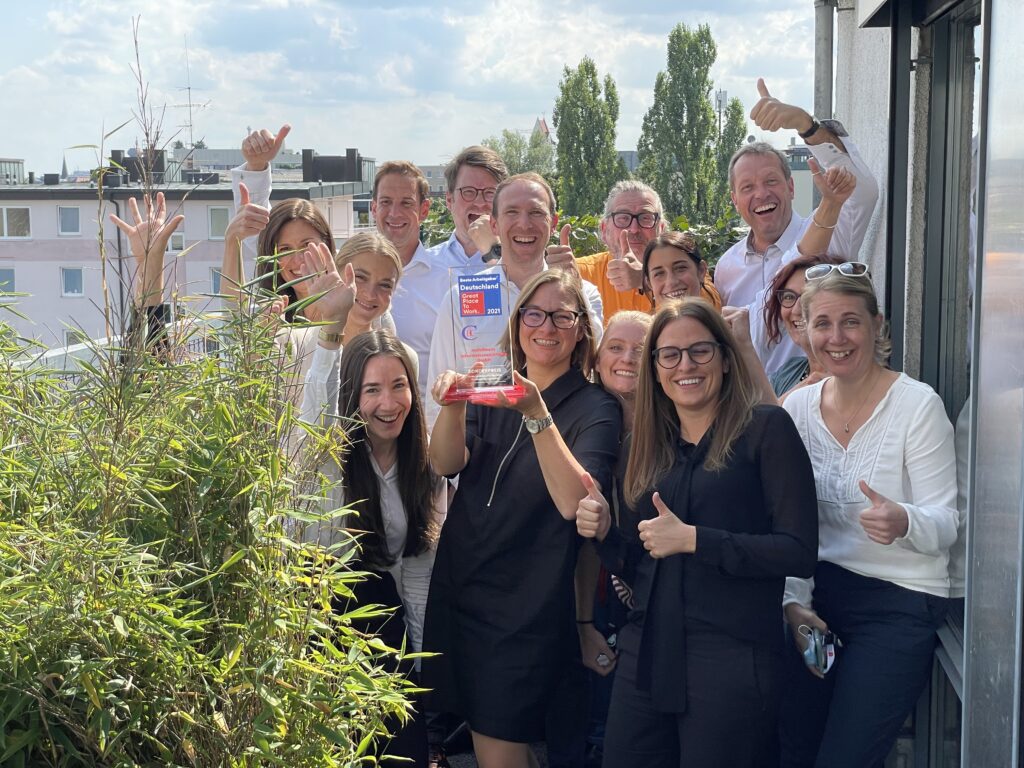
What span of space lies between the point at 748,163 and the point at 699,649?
2.40 m

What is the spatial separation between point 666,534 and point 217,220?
46.9 meters

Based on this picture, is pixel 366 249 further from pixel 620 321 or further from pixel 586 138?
pixel 586 138

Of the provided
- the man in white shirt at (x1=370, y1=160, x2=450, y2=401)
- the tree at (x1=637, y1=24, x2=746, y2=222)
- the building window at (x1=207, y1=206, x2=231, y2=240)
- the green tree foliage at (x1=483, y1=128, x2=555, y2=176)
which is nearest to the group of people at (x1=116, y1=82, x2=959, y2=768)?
the man in white shirt at (x1=370, y1=160, x2=450, y2=401)

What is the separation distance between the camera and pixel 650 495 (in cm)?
339

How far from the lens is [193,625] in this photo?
201 cm

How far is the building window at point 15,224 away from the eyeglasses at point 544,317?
189 feet

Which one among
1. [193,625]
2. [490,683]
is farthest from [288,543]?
[490,683]

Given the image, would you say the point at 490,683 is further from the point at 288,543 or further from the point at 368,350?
the point at 288,543

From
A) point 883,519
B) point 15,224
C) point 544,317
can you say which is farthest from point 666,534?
point 15,224

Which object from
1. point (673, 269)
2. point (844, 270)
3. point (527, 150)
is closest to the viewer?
point (844, 270)

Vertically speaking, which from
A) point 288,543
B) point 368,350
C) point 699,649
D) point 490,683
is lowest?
point 490,683

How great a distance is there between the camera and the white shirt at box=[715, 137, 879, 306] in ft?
14.5

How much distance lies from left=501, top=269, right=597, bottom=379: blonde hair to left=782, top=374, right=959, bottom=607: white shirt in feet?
2.67

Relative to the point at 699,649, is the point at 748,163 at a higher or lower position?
higher
